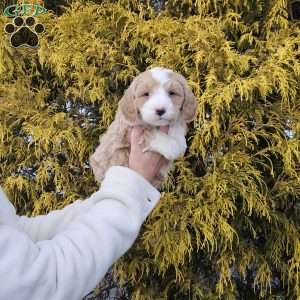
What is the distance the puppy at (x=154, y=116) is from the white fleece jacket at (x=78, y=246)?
448 millimetres

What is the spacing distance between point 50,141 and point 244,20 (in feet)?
4.46

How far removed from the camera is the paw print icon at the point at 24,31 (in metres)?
3.11

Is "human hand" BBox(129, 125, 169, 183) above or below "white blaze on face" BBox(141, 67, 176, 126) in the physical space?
below

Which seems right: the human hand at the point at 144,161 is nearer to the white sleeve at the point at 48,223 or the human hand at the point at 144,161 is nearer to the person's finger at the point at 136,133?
the person's finger at the point at 136,133

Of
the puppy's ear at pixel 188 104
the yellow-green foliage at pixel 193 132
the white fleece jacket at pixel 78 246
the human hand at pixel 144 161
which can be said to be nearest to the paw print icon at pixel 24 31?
the yellow-green foliage at pixel 193 132

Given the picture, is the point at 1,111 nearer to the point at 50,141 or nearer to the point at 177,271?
the point at 50,141

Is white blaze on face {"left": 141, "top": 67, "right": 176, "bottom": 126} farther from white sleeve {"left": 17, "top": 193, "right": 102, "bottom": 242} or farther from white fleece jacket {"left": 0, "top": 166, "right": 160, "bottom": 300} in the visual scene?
white fleece jacket {"left": 0, "top": 166, "right": 160, "bottom": 300}

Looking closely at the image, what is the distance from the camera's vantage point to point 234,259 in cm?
281

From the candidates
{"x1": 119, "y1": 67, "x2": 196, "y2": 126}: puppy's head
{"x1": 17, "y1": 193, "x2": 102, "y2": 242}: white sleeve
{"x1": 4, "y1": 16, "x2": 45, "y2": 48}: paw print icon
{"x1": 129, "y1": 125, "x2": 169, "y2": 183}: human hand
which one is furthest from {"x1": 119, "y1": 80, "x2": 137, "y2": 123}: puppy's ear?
{"x1": 4, "y1": 16, "x2": 45, "y2": 48}: paw print icon

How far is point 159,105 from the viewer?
171 centimetres

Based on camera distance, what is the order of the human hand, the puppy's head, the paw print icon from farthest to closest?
1. the paw print icon
2. the puppy's head
3. the human hand

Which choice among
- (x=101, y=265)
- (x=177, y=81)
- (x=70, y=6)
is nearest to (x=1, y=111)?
(x=70, y=6)

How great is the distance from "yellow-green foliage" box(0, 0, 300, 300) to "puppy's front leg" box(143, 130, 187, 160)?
0.97 metres

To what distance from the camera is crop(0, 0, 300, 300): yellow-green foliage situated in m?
2.74
